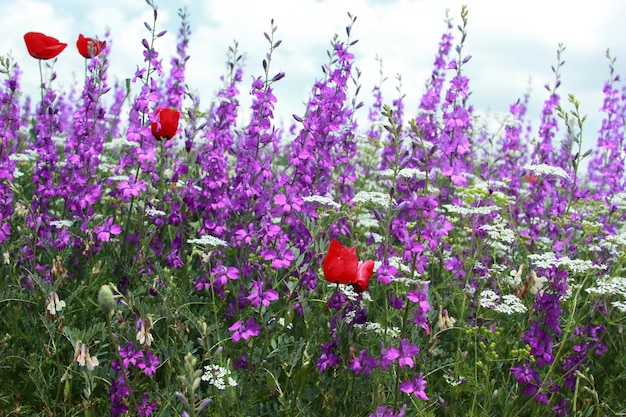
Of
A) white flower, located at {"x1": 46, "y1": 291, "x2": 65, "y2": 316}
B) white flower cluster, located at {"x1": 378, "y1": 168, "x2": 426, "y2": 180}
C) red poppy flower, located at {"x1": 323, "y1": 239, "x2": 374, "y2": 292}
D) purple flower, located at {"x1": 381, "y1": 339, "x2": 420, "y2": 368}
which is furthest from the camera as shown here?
white flower cluster, located at {"x1": 378, "y1": 168, "x2": 426, "y2": 180}

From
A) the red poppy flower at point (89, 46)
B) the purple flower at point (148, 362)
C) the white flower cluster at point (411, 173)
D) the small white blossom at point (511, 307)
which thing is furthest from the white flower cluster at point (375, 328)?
the red poppy flower at point (89, 46)

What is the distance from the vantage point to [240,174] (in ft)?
11.5

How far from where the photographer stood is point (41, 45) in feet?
12.0

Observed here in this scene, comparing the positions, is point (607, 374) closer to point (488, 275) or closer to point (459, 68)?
point (488, 275)

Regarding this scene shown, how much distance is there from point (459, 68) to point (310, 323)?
9.10 feet

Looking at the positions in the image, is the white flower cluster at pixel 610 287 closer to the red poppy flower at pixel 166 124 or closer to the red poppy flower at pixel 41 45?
the red poppy flower at pixel 166 124

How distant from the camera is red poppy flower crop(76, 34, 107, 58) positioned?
370 cm

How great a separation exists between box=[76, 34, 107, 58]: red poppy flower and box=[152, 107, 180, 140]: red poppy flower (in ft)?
2.09

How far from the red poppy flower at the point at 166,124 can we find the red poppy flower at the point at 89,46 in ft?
2.09

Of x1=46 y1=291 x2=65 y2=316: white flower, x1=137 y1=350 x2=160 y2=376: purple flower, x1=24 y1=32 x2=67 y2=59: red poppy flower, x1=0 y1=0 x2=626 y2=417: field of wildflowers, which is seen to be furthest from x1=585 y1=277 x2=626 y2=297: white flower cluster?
x1=24 y1=32 x2=67 y2=59: red poppy flower

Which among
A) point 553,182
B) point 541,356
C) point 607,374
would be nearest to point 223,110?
point 541,356

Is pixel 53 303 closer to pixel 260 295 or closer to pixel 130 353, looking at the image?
pixel 130 353

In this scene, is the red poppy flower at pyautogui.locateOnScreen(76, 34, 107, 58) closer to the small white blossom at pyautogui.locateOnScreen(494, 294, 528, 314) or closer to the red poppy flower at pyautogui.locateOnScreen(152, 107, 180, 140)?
the red poppy flower at pyautogui.locateOnScreen(152, 107, 180, 140)

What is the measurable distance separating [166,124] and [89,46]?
771 millimetres
